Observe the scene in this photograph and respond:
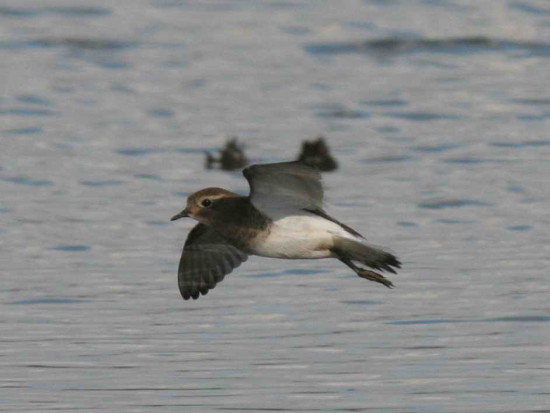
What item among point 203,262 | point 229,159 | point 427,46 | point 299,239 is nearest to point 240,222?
point 299,239

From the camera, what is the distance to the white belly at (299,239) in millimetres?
10242

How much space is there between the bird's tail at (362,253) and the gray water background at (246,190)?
58 centimetres

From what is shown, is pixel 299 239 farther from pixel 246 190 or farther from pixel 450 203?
pixel 246 190

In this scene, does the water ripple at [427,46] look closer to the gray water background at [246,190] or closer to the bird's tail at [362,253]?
the gray water background at [246,190]

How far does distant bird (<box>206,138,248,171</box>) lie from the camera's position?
16984mm

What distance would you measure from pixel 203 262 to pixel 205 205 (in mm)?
763

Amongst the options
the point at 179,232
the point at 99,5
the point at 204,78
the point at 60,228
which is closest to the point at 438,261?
the point at 179,232

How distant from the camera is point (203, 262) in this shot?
11.3 metres

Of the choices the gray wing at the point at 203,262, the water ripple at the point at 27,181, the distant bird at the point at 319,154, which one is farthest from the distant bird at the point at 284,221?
the distant bird at the point at 319,154

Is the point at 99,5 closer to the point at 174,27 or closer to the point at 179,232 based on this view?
the point at 174,27

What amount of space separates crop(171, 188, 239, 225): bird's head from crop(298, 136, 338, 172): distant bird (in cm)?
619

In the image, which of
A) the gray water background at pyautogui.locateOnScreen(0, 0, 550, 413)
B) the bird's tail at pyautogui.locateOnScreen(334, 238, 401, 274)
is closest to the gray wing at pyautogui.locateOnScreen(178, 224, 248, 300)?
the gray water background at pyautogui.locateOnScreen(0, 0, 550, 413)

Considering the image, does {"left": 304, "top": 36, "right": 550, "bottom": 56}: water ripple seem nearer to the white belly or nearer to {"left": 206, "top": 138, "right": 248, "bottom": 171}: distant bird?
{"left": 206, "top": 138, "right": 248, "bottom": 171}: distant bird

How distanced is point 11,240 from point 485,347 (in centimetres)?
483
